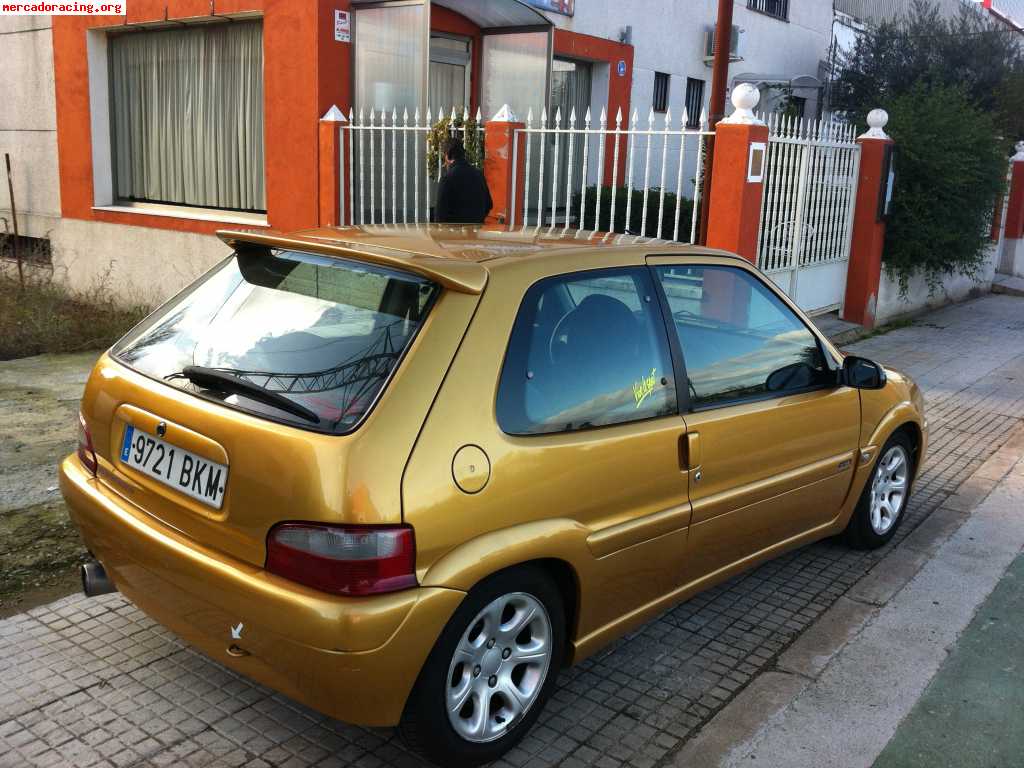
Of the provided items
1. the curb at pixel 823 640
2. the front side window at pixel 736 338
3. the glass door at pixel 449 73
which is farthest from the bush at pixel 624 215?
the front side window at pixel 736 338

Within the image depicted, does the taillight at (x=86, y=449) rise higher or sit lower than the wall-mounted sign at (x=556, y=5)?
lower

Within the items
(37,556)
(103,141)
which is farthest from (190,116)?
(37,556)

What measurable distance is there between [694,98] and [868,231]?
23.0 feet

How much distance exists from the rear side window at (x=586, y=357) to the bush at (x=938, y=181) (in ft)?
32.3

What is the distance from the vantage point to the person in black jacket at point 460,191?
8836mm

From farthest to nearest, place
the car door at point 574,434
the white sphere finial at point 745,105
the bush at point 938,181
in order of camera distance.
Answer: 1. the bush at point 938,181
2. the white sphere finial at point 745,105
3. the car door at point 574,434

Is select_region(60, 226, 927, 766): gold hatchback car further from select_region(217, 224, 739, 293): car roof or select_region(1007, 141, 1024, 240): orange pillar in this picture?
select_region(1007, 141, 1024, 240): orange pillar

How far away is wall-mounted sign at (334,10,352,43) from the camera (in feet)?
33.9

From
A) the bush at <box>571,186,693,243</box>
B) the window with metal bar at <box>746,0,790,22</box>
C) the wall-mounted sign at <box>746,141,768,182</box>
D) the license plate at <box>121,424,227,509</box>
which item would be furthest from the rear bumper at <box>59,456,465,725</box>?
the window with metal bar at <box>746,0,790,22</box>

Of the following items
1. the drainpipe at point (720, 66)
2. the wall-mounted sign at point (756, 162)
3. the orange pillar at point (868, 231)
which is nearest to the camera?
the wall-mounted sign at point (756, 162)

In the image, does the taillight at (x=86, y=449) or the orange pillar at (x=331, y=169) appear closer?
the taillight at (x=86, y=449)

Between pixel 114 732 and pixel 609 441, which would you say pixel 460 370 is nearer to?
pixel 609 441

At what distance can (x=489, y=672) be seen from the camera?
2.96 meters

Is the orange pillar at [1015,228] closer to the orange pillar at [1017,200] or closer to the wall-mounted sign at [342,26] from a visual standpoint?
the orange pillar at [1017,200]
